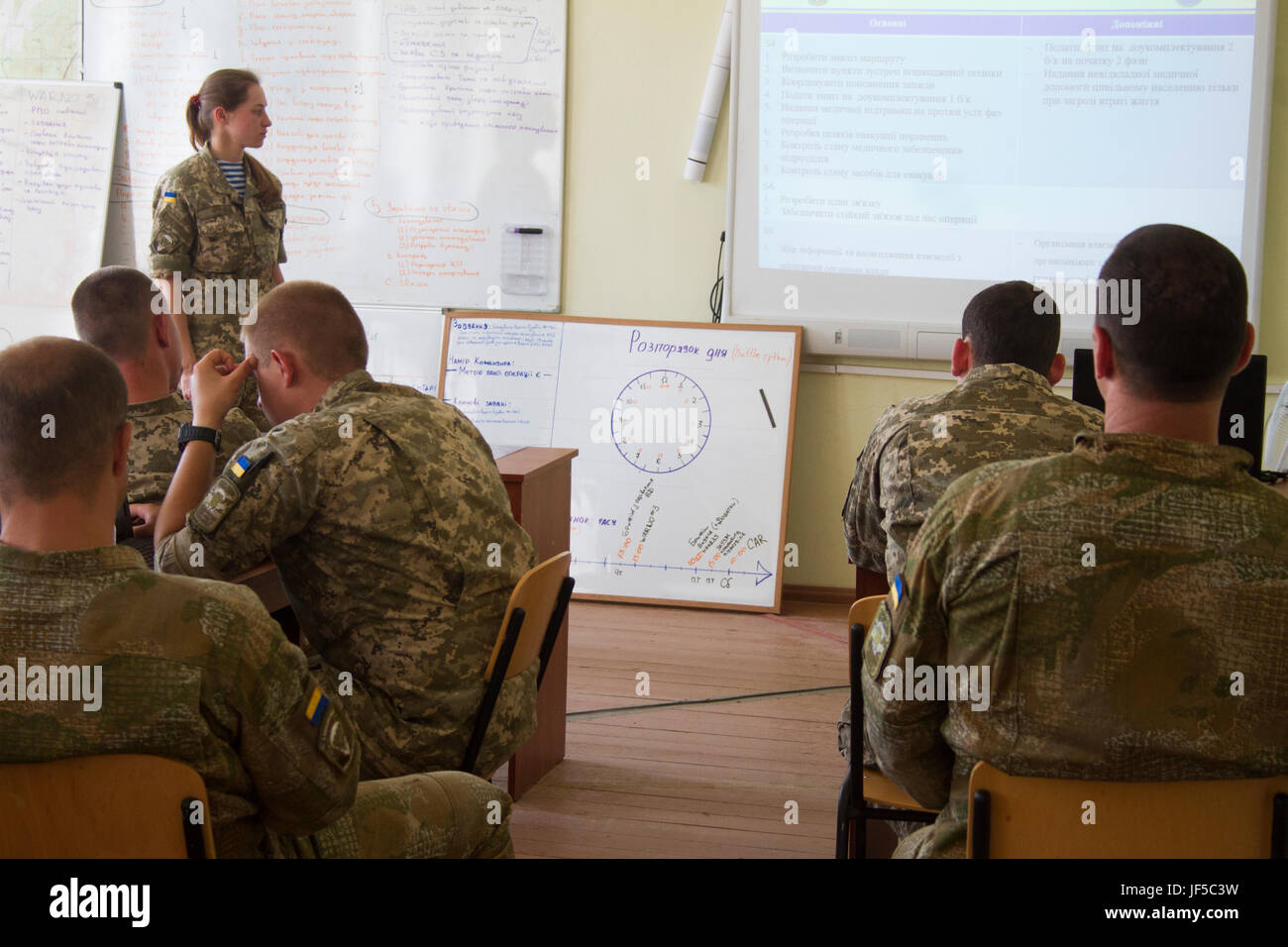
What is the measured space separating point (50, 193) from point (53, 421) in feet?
14.8

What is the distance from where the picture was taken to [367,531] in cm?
196

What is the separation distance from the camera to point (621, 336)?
479 cm

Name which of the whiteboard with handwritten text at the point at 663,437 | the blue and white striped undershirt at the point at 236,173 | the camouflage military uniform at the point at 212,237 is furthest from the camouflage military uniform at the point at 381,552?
the whiteboard with handwritten text at the point at 663,437

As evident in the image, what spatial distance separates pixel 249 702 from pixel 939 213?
369cm

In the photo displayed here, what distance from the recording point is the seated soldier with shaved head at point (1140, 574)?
1225 mm

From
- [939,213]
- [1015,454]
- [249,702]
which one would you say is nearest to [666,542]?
[939,213]

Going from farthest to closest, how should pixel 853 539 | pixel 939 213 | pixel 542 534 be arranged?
pixel 939 213 < pixel 542 534 < pixel 853 539

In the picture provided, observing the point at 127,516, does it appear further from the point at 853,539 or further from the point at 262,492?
the point at 853,539

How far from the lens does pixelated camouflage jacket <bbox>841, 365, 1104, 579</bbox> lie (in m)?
2.15

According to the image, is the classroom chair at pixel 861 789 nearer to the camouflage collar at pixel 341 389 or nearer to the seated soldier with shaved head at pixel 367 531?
the seated soldier with shaved head at pixel 367 531

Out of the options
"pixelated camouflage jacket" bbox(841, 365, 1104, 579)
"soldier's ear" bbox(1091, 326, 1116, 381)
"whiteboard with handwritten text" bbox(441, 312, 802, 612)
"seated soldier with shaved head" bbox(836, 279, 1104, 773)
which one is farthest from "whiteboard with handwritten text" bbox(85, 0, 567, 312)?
"soldier's ear" bbox(1091, 326, 1116, 381)

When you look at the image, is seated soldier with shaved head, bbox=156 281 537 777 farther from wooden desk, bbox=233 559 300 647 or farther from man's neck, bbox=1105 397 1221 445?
man's neck, bbox=1105 397 1221 445

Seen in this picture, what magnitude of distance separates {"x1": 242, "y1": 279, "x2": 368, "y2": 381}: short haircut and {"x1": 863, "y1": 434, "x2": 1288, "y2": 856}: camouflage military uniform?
1237 mm

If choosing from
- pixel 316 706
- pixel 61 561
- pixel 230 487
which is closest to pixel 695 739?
pixel 230 487
